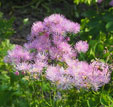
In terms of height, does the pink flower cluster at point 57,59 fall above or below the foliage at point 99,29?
below

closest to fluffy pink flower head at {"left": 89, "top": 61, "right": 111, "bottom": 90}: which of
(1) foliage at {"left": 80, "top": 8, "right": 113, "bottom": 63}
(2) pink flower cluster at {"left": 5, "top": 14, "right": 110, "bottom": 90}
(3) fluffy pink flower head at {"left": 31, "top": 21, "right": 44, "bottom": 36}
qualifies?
(2) pink flower cluster at {"left": 5, "top": 14, "right": 110, "bottom": 90}

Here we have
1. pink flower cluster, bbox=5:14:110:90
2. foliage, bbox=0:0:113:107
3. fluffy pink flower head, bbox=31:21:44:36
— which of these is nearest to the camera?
pink flower cluster, bbox=5:14:110:90

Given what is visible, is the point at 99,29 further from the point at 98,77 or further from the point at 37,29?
the point at 98,77

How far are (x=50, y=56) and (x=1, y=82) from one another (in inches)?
23.0

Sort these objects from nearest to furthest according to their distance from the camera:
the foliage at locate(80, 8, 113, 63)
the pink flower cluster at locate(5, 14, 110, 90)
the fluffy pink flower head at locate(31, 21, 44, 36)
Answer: the pink flower cluster at locate(5, 14, 110, 90), the fluffy pink flower head at locate(31, 21, 44, 36), the foliage at locate(80, 8, 113, 63)

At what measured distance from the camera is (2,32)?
86.2 inches

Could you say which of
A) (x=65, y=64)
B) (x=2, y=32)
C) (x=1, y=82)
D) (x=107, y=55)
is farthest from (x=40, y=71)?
(x=2, y=32)

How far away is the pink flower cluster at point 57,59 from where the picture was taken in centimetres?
125

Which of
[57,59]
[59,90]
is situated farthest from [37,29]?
[59,90]

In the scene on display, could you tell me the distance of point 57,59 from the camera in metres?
1.45

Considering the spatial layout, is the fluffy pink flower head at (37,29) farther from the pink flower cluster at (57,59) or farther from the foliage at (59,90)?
the foliage at (59,90)

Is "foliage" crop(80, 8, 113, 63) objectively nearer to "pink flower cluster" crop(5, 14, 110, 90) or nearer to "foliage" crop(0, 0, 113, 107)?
"foliage" crop(0, 0, 113, 107)

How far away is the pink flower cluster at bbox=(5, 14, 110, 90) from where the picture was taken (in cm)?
125

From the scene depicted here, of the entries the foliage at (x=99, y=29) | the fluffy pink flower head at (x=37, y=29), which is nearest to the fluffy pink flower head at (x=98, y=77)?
the fluffy pink flower head at (x=37, y=29)
